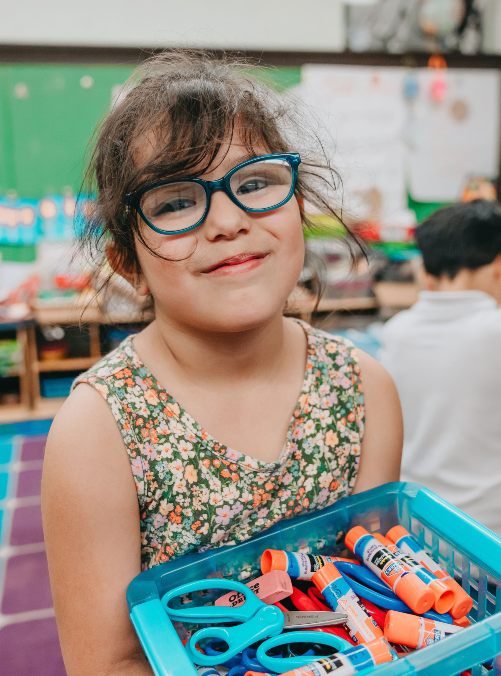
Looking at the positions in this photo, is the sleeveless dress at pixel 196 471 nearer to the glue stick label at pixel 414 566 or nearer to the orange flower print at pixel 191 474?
the orange flower print at pixel 191 474

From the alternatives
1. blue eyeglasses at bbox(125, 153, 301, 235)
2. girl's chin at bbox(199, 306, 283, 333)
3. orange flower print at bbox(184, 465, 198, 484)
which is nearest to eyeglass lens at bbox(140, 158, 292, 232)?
blue eyeglasses at bbox(125, 153, 301, 235)

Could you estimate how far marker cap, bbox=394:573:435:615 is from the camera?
755mm

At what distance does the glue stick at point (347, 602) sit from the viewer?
0.74m

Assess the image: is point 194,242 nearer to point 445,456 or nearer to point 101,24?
point 445,456

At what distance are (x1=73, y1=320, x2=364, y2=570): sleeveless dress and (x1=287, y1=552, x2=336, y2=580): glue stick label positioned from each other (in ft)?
0.37

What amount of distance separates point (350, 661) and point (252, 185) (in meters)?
0.59

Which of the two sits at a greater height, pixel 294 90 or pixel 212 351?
pixel 294 90

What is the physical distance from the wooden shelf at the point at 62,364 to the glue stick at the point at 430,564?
131 inches

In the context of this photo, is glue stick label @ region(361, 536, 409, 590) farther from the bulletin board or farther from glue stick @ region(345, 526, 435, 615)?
the bulletin board

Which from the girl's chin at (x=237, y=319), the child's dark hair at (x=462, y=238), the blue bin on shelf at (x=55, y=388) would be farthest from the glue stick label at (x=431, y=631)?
the blue bin on shelf at (x=55, y=388)

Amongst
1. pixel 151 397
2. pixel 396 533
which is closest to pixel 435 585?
pixel 396 533

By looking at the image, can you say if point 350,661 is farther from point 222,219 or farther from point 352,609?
point 222,219

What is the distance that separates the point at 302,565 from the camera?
32.8 inches

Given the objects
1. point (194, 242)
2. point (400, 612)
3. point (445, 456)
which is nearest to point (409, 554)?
point (400, 612)
